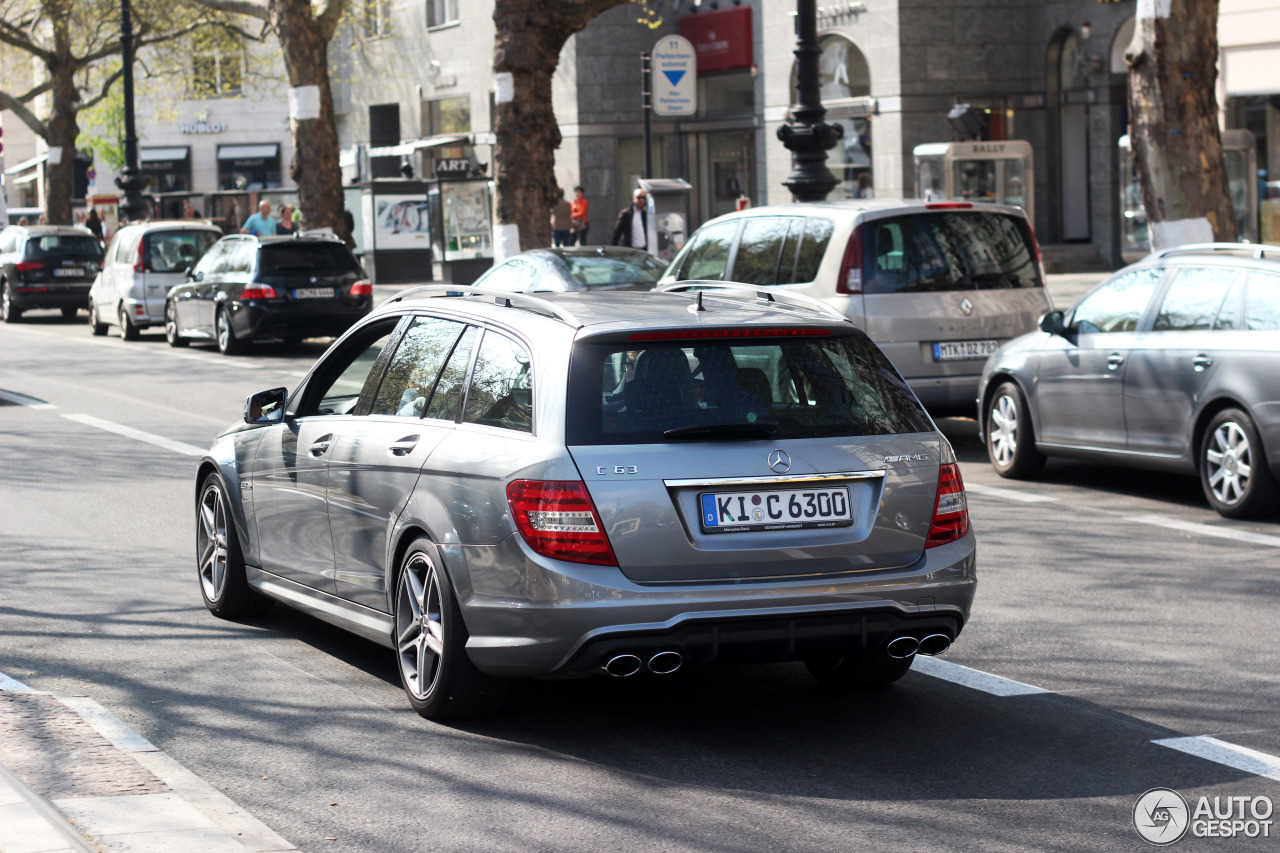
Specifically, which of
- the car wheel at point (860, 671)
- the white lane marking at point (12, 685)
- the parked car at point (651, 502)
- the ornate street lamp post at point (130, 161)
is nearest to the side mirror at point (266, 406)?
the parked car at point (651, 502)

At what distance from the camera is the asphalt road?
16.1 ft

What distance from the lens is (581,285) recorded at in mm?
16672

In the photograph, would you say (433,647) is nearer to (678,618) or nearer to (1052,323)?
(678,618)

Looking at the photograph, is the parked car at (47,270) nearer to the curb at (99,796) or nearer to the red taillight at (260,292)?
the red taillight at (260,292)

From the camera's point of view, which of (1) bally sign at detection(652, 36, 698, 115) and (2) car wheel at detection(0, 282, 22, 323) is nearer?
(1) bally sign at detection(652, 36, 698, 115)

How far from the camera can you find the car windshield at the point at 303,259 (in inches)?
923

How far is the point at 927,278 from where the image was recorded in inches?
514

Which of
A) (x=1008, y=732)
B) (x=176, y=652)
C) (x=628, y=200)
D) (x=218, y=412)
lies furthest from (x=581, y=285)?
(x=628, y=200)

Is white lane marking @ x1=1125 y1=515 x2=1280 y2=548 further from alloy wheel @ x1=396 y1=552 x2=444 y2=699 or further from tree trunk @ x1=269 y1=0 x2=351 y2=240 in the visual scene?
tree trunk @ x1=269 y1=0 x2=351 y2=240

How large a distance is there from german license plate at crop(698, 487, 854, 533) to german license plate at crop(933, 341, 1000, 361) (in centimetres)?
768

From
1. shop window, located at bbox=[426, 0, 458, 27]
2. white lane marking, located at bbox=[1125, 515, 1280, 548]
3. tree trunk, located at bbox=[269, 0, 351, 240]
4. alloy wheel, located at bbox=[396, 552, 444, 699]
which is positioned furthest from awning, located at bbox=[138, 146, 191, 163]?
alloy wheel, located at bbox=[396, 552, 444, 699]

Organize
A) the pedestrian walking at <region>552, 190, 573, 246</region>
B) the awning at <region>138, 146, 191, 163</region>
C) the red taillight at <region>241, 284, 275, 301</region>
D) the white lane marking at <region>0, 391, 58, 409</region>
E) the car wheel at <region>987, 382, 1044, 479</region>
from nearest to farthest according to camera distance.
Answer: the car wheel at <region>987, 382, 1044, 479</region> < the white lane marking at <region>0, 391, 58, 409</region> < the red taillight at <region>241, 284, 275, 301</region> < the pedestrian walking at <region>552, 190, 573, 246</region> < the awning at <region>138, 146, 191, 163</region>

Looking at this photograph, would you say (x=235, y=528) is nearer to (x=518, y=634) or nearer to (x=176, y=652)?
(x=176, y=652)

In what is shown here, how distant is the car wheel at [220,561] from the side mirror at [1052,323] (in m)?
5.88
